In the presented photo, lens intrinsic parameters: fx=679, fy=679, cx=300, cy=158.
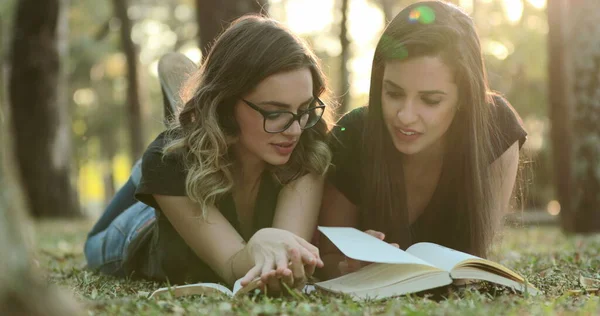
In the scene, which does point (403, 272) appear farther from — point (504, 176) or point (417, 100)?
point (504, 176)

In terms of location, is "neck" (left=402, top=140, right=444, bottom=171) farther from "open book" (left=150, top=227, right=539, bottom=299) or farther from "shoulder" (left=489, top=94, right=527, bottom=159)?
"open book" (left=150, top=227, right=539, bottom=299)

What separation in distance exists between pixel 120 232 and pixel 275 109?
1915mm

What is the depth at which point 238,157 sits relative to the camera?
12.2ft

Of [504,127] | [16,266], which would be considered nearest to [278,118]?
[504,127]

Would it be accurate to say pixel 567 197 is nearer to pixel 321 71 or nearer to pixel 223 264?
pixel 321 71

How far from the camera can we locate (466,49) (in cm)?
358

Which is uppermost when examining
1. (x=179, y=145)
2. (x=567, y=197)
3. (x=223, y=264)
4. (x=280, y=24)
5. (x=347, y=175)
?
(x=280, y=24)

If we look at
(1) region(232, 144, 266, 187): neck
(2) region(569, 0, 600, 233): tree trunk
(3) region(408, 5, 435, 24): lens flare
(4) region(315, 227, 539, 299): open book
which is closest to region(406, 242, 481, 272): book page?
(4) region(315, 227, 539, 299): open book

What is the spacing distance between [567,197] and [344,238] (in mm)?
6103

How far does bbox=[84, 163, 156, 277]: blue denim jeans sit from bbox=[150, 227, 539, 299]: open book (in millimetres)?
1460

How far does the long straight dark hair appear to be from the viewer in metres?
3.54

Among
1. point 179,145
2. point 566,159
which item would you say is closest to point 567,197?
point 566,159

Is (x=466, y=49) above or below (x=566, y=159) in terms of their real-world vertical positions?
above

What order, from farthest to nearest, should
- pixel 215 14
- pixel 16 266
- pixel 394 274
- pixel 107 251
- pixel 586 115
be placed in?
pixel 586 115 < pixel 215 14 < pixel 107 251 < pixel 394 274 < pixel 16 266
